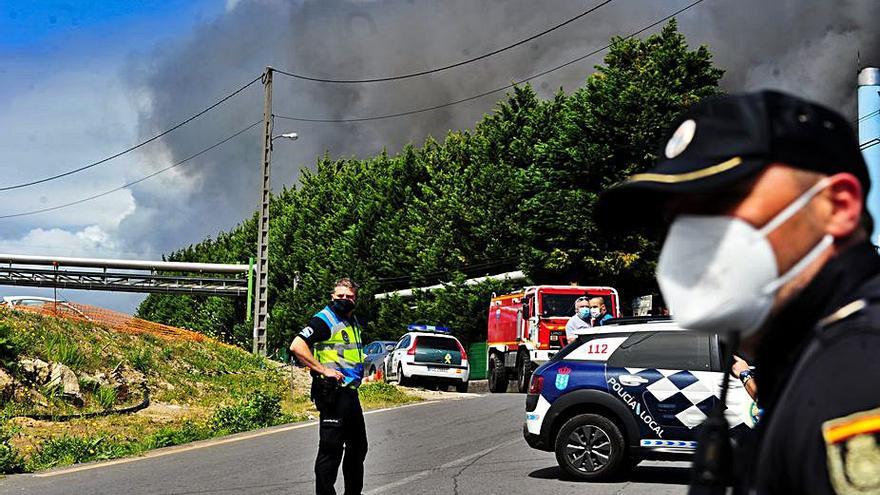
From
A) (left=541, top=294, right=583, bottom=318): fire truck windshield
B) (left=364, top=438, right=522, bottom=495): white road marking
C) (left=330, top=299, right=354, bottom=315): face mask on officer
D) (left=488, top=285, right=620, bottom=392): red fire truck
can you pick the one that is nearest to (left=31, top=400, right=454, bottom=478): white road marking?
(left=364, top=438, right=522, bottom=495): white road marking

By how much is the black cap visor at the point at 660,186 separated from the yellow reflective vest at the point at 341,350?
690 cm

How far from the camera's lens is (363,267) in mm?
54406

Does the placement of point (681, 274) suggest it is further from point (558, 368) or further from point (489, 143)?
point (489, 143)

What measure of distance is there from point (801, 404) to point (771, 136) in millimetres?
343

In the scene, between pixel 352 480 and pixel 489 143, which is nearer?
pixel 352 480

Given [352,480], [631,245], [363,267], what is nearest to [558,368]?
[352,480]

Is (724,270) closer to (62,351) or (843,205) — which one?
(843,205)

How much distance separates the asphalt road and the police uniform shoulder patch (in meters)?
9.19

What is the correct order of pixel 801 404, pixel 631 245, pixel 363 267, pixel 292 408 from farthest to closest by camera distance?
pixel 363 267, pixel 631 245, pixel 292 408, pixel 801 404

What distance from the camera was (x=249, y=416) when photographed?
61.1 feet

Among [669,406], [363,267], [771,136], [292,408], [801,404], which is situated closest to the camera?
[801,404]

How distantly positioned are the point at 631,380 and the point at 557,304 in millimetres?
16352

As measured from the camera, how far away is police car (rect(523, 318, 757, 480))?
10.6 meters

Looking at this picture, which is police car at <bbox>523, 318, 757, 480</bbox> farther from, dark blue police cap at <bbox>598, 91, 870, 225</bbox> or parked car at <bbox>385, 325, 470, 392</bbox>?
parked car at <bbox>385, 325, 470, 392</bbox>
